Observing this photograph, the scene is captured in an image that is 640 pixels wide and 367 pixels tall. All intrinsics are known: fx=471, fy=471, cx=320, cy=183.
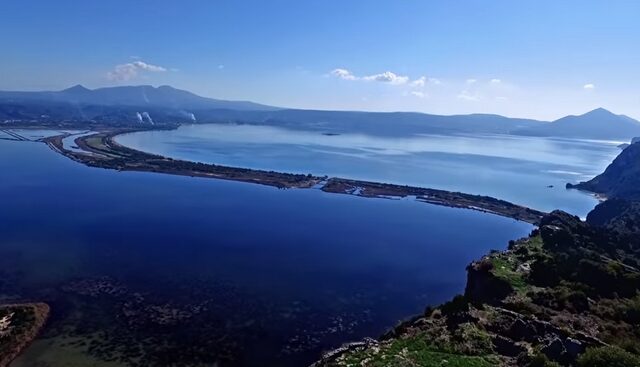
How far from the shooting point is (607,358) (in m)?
11.1

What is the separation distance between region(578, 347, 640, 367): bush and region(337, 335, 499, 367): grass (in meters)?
2.12

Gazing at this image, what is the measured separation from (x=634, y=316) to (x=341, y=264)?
1924cm

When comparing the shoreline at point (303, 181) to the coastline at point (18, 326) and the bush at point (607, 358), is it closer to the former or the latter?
the bush at point (607, 358)

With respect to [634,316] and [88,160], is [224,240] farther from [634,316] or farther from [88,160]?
[88,160]

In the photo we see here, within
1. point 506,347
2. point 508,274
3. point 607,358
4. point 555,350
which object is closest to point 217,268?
point 508,274

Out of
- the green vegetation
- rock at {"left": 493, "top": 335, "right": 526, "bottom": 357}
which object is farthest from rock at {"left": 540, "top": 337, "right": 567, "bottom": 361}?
rock at {"left": 493, "top": 335, "right": 526, "bottom": 357}

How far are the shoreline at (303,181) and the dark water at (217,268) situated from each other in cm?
518

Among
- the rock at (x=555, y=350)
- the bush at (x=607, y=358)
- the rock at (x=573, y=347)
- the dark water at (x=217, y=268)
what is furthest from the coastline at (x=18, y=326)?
the bush at (x=607, y=358)

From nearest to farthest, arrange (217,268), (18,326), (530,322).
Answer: (530,322) → (18,326) → (217,268)

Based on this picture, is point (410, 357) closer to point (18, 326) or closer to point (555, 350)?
point (555, 350)

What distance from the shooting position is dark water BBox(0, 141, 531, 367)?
20594 millimetres

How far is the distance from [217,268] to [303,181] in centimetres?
4026

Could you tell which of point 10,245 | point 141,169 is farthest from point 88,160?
point 10,245

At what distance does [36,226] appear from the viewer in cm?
3762
